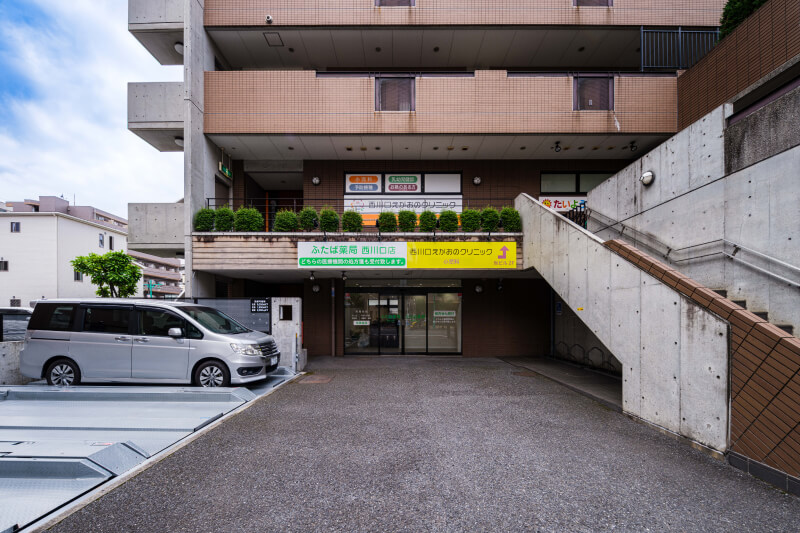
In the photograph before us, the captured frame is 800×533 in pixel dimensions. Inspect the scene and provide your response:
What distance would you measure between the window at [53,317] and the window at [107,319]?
0.36 meters

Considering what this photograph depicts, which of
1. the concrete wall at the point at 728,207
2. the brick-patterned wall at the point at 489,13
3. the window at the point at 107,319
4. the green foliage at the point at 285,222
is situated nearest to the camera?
the concrete wall at the point at 728,207

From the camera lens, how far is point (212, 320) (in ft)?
27.5

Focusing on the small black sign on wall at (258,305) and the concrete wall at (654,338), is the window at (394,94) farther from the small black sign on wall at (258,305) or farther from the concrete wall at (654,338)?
the small black sign on wall at (258,305)

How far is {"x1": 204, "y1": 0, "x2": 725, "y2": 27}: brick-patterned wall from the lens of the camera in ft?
39.2

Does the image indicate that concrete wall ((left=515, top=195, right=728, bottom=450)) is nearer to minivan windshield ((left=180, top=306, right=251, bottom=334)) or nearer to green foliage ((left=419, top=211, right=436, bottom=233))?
green foliage ((left=419, top=211, right=436, bottom=233))

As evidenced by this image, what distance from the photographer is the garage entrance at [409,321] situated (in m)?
13.3

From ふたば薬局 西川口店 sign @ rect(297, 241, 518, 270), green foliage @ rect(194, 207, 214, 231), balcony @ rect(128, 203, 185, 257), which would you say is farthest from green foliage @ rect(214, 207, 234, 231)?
ふたば薬局 西川口店 sign @ rect(297, 241, 518, 270)

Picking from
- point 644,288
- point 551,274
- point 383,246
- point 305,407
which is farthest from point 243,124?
point 644,288

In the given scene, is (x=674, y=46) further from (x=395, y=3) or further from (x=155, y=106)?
(x=155, y=106)

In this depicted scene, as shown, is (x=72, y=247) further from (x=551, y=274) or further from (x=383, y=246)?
(x=551, y=274)

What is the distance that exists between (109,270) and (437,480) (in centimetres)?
2521

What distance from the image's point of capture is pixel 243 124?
11625 millimetres

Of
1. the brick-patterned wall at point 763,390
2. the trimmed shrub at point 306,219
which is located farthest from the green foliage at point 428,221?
the brick-patterned wall at point 763,390

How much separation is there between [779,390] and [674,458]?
1417 millimetres
